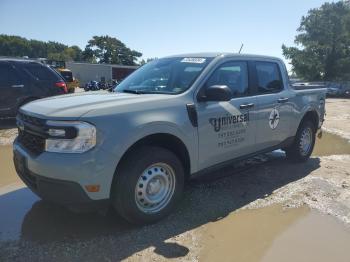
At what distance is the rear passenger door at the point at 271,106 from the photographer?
17.9 ft

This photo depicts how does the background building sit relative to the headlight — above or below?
above

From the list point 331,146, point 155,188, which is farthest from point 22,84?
point 331,146

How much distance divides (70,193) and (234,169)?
3391 mm

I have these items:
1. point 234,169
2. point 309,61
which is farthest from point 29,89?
point 309,61

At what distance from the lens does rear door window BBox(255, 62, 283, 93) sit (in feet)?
18.4

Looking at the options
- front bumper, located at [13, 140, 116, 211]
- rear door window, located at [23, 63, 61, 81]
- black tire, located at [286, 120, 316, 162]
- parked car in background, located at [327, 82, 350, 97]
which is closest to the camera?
front bumper, located at [13, 140, 116, 211]

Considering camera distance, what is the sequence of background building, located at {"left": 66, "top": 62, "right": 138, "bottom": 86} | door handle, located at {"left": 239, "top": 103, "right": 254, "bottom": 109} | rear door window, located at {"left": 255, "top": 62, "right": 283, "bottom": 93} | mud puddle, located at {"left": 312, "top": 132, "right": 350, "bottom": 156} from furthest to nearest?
background building, located at {"left": 66, "top": 62, "right": 138, "bottom": 86}
mud puddle, located at {"left": 312, "top": 132, "right": 350, "bottom": 156}
rear door window, located at {"left": 255, "top": 62, "right": 283, "bottom": 93}
door handle, located at {"left": 239, "top": 103, "right": 254, "bottom": 109}

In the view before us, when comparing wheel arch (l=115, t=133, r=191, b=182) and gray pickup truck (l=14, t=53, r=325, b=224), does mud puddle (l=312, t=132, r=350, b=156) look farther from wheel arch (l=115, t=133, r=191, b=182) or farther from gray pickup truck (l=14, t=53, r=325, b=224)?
wheel arch (l=115, t=133, r=191, b=182)

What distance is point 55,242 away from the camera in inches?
145

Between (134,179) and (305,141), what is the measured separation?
165 inches

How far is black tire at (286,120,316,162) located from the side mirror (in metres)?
2.76

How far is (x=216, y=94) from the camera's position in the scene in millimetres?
4305

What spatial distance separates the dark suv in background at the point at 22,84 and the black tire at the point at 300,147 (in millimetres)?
7039

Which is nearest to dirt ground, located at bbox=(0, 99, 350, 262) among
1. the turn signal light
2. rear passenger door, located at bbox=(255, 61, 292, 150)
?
the turn signal light
